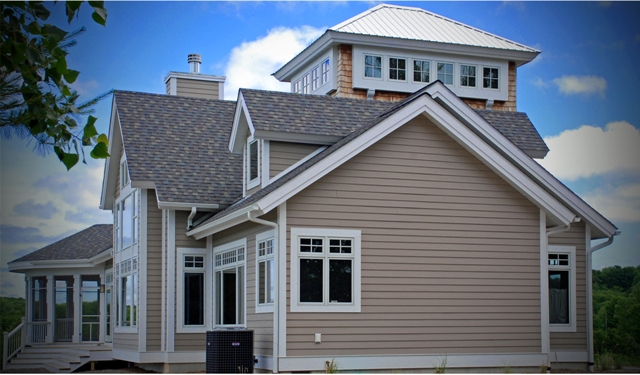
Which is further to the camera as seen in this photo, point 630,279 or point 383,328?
point 630,279

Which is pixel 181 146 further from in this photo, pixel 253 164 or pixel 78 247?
pixel 78 247

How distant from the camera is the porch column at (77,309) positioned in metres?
28.0

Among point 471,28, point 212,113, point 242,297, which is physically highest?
point 471,28

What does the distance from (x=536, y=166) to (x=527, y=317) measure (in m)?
3.00

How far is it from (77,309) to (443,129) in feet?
57.4

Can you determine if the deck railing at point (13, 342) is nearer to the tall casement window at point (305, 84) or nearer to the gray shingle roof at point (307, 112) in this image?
the tall casement window at point (305, 84)

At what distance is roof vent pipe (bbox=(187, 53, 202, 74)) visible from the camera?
2623 centimetres

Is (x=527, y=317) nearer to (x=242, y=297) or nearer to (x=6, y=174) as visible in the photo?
(x=242, y=297)

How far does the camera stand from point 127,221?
70.1ft

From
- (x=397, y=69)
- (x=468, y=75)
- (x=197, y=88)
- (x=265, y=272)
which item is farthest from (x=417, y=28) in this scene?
(x=265, y=272)

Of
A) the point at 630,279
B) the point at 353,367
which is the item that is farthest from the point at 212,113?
the point at 630,279

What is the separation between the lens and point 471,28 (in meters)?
31.0

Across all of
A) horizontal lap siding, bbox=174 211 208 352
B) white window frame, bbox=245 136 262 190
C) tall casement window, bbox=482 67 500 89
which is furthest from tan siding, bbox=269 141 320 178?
tall casement window, bbox=482 67 500 89

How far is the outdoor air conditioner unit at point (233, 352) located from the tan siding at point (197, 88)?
39.5 feet
